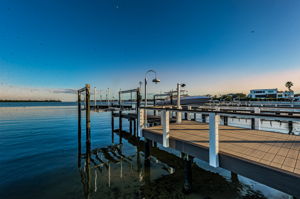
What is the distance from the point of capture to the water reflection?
4582mm

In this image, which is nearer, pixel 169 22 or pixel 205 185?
pixel 205 185

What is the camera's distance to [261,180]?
2.38 metres

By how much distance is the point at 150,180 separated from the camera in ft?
18.4

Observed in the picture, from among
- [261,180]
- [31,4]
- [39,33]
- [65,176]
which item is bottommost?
[65,176]

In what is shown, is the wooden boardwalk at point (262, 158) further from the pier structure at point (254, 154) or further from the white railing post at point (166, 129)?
the white railing post at point (166, 129)

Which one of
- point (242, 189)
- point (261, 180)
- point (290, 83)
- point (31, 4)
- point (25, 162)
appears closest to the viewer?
point (261, 180)

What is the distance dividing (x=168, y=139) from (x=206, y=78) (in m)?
17.9

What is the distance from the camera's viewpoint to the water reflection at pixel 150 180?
15.0ft

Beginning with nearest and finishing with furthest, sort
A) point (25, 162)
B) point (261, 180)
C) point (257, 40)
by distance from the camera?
point (261, 180), point (25, 162), point (257, 40)

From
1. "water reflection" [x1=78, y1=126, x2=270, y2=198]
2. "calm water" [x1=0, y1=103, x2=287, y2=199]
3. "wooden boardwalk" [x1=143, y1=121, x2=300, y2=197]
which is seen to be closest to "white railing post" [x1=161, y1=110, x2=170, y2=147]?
"wooden boardwalk" [x1=143, y1=121, x2=300, y2=197]

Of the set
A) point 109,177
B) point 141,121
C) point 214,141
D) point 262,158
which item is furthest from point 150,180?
point 262,158

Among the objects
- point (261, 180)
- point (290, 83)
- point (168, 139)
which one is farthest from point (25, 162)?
point (290, 83)

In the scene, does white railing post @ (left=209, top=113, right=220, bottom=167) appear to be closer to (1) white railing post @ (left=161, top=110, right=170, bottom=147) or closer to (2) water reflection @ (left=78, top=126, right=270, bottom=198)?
(2) water reflection @ (left=78, top=126, right=270, bottom=198)

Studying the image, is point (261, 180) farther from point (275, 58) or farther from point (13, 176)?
point (275, 58)
